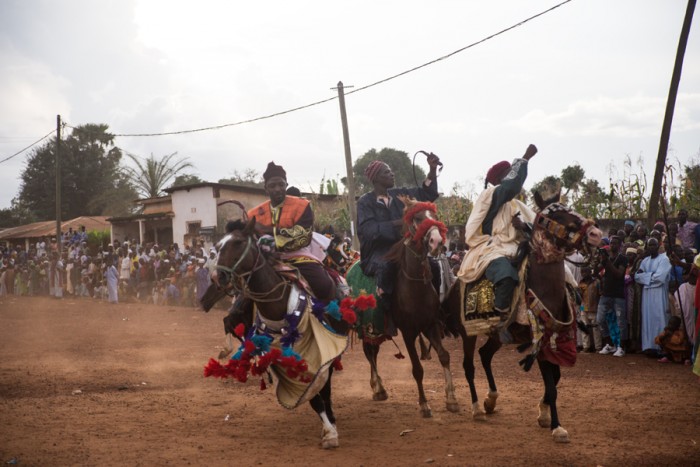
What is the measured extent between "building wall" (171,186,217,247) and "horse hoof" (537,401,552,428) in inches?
1134

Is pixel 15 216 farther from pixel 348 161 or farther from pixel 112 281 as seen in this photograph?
pixel 348 161

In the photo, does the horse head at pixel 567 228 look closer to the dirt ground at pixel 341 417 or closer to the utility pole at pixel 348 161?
the dirt ground at pixel 341 417

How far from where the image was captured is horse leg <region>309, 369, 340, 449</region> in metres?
7.02

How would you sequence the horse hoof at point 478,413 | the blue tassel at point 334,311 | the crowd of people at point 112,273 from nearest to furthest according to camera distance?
1. the blue tassel at point 334,311
2. the horse hoof at point 478,413
3. the crowd of people at point 112,273

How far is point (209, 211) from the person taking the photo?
116 ft

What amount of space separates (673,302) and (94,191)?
58317 millimetres

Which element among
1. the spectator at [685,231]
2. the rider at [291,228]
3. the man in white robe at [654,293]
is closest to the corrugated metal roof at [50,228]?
the spectator at [685,231]

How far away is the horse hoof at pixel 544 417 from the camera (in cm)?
748

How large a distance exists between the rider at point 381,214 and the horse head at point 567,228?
2102mm

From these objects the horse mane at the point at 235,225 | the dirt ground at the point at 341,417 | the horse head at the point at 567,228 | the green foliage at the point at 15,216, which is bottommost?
the dirt ground at the point at 341,417

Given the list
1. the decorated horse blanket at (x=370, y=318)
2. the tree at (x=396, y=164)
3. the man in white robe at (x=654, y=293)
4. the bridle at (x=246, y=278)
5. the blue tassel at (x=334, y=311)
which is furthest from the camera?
the tree at (x=396, y=164)

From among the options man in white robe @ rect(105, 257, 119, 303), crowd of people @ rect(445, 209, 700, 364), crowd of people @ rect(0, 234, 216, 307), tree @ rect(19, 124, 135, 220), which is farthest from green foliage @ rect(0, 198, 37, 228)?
crowd of people @ rect(445, 209, 700, 364)

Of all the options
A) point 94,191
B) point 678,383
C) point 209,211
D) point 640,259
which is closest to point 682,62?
point 640,259

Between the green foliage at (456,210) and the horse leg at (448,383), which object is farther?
the green foliage at (456,210)
